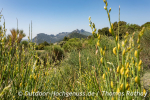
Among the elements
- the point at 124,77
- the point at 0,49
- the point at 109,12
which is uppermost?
the point at 109,12

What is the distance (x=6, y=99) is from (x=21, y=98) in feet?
0.57

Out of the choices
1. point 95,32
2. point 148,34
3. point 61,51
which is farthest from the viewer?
point 61,51

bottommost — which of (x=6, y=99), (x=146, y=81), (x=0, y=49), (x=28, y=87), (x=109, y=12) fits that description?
(x=146, y=81)

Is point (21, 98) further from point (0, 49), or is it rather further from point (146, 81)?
point (146, 81)

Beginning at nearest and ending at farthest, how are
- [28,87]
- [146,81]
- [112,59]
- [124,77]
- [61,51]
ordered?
[124,77] → [28,87] → [146,81] → [112,59] → [61,51]

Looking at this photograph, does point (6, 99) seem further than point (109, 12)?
Yes

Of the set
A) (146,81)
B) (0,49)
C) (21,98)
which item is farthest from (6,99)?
(146,81)

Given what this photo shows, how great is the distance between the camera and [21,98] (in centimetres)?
108

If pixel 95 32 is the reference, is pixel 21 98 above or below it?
below

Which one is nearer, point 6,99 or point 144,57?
point 6,99

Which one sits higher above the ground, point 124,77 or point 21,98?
point 124,77

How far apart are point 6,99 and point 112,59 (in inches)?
159

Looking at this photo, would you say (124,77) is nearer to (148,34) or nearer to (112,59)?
(112,59)

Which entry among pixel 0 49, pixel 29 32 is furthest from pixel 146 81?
pixel 0 49
